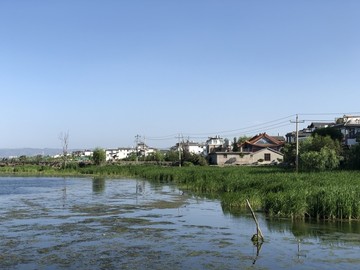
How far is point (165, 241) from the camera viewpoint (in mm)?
15172

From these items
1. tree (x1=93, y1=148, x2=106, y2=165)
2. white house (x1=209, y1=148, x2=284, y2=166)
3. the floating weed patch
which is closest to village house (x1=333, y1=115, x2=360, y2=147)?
white house (x1=209, y1=148, x2=284, y2=166)

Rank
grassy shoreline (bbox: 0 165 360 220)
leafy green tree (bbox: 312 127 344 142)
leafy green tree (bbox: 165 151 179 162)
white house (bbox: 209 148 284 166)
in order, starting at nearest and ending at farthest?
1. grassy shoreline (bbox: 0 165 360 220)
2. leafy green tree (bbox: 312 127 344 142)
3. white house (bbox: 209 148 284 166)
4. leafy green tree (bbox: 165 151 179 162)

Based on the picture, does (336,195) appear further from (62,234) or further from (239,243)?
(62,234)

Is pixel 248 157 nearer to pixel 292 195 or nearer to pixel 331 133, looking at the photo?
pixel 331 133

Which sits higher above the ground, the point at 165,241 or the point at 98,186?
the point at 98,186

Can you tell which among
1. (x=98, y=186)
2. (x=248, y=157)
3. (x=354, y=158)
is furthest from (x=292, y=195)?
(x=248, y=157)

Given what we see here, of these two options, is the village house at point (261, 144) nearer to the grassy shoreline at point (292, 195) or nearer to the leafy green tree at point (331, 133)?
the leafy green tree at point (331, 133)

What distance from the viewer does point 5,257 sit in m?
12.6

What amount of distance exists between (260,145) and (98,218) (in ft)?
223

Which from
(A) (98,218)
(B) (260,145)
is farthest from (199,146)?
(A) (98,218)

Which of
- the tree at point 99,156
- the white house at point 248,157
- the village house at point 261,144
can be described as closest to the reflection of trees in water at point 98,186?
the tree at point 99,156

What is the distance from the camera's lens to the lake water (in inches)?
483

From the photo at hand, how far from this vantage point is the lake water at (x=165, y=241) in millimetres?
12273

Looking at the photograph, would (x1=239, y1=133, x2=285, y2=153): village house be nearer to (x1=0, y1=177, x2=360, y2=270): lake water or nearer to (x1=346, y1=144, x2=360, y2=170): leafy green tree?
(x1=346, y1=144, x2=360, y2=170): leafy green tree
